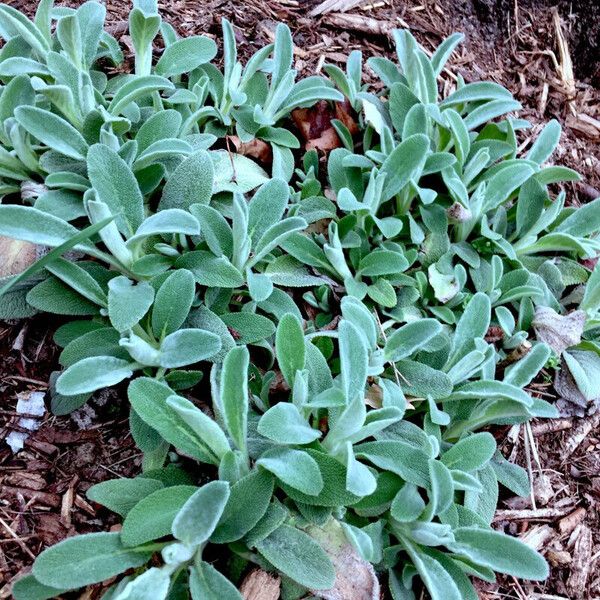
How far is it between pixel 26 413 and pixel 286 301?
0.75 metres

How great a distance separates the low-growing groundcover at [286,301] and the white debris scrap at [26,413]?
8cm

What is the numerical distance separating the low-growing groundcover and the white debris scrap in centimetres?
8

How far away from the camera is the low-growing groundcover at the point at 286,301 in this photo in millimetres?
1438

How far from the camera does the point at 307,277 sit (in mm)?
1927

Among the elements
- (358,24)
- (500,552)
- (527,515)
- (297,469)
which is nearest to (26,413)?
(297,469)

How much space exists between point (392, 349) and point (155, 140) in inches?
37.1

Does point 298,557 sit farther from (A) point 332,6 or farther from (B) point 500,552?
(A) point 332,6

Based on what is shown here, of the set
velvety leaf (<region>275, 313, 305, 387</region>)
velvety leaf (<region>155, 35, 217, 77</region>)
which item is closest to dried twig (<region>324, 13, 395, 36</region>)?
velvety leaf (<region>155, 35, 217, 77</region>)

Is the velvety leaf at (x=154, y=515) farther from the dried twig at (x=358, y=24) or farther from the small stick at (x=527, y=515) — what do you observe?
the dried twig at (x=358, y=24)

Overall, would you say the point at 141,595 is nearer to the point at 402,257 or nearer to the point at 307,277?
the point at 307,277

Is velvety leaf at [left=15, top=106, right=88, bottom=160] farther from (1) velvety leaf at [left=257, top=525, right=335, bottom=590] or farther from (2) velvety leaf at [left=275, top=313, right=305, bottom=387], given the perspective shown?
(1) velvety leaf at [left=257, top=525, right=335, bottom=590]

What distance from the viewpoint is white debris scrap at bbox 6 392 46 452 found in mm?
1616

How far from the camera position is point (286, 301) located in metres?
1.83

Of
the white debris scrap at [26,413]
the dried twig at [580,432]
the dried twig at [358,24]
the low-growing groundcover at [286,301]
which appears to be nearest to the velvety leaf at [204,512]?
the low-growing groundcover at [286,301]
